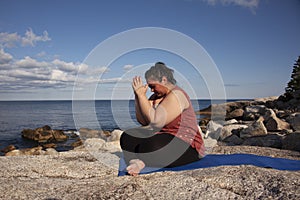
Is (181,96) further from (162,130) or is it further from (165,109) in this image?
(162,130)

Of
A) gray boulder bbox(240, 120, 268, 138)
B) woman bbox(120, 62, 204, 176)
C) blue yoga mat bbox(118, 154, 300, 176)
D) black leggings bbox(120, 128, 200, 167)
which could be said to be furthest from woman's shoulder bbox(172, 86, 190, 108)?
gray boulder bbox(240, 120, 268, 138)

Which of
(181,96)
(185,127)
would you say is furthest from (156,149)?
(181,96)

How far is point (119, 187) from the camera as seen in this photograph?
73.9 inches

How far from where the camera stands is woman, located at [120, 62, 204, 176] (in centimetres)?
218

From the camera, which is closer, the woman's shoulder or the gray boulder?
the woman's shoulder

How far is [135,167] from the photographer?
220cm

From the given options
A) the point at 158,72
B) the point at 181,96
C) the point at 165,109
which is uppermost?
the point at 158,72

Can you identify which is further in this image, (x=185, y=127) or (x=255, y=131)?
(x=255, y=131)

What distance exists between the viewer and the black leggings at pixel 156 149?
2232mm

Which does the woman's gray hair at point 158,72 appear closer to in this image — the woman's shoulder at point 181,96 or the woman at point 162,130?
the woman at point 162,130

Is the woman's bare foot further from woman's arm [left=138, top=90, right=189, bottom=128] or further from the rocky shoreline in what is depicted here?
woman's arm [left=138, top=90, right=189, bottom=128]

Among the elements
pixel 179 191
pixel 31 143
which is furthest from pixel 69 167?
pixel 31 143

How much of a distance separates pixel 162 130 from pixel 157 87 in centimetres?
41

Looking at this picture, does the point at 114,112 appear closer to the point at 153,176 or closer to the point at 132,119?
the point at 132,119
